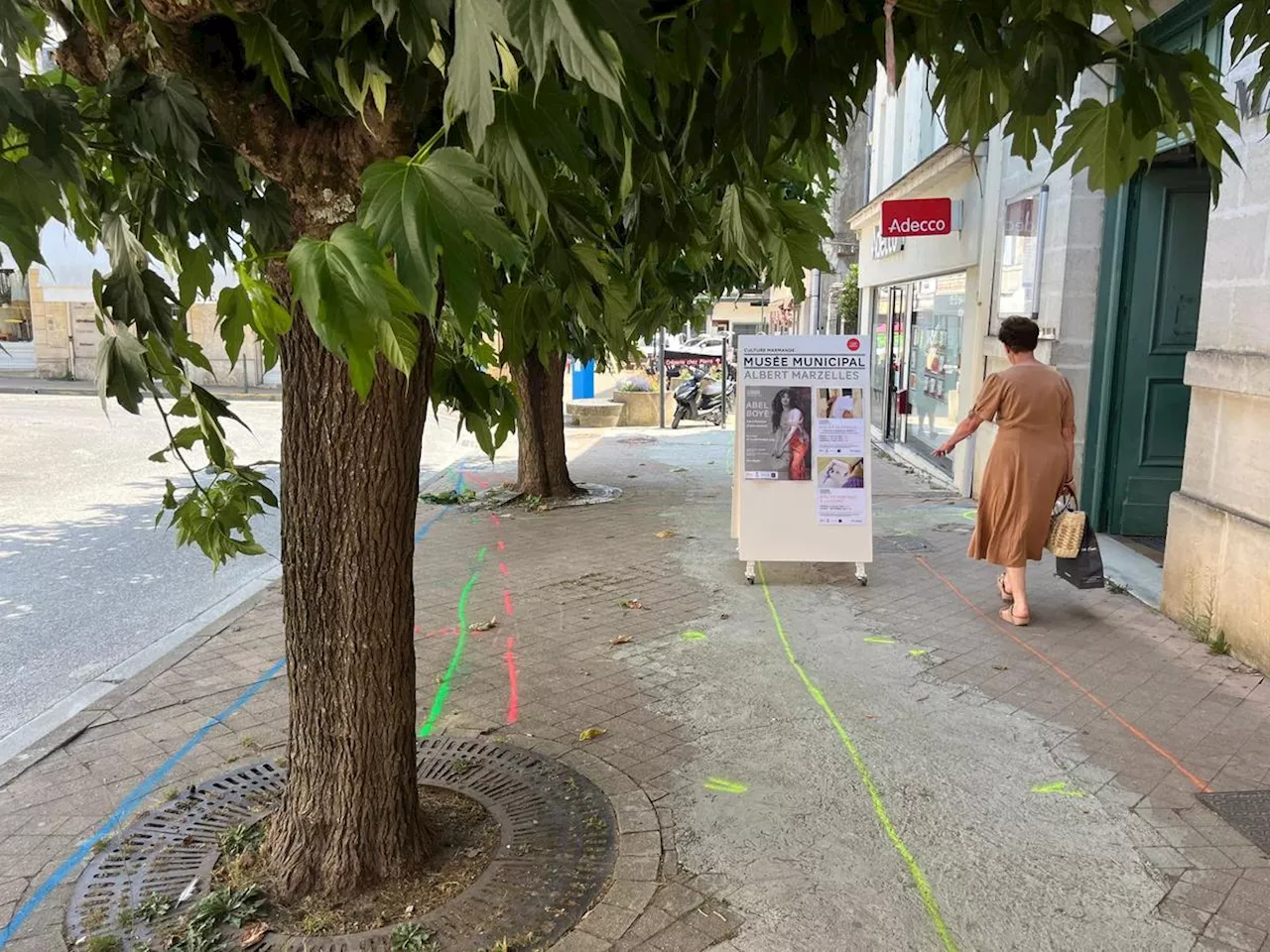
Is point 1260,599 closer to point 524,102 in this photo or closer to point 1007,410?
point 1007,410

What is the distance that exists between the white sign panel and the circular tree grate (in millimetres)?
3067

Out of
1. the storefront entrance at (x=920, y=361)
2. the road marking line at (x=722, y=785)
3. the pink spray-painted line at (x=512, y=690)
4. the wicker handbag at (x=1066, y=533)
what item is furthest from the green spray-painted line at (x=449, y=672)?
the storefront entrance at (x=920, y=361)

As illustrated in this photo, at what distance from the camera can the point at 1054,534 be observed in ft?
18.8

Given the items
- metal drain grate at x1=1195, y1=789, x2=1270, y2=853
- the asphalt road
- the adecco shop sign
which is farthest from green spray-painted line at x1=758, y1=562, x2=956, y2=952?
the adecco shop sign

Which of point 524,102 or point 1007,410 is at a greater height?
point 524,102

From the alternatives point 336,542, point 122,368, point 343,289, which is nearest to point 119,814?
point 336,542

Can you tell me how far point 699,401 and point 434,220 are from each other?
20101 mm

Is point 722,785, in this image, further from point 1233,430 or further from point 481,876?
point 1233,430

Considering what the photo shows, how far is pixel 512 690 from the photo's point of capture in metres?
4.83

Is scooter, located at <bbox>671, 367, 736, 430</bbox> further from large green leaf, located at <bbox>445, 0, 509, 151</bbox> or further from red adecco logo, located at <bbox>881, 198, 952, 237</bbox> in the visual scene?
large green leaf, located at <bbox>445, 0, 509, 151</bbox>

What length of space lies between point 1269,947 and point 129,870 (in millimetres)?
3596

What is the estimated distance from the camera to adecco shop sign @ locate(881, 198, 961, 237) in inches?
427

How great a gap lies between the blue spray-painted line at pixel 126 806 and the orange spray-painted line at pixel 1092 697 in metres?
4.17

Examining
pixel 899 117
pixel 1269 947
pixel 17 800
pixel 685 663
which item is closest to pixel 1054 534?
pixel 685 663
